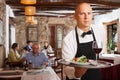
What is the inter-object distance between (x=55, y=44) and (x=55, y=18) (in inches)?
57.5

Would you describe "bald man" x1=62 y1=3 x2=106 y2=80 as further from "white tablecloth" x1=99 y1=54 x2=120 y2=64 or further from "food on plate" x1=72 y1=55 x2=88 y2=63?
"white tablecloth" x1=99 y1=54 x2=120 y2=64

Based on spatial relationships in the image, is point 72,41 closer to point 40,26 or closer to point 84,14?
point 84,14

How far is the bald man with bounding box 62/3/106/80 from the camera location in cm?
158

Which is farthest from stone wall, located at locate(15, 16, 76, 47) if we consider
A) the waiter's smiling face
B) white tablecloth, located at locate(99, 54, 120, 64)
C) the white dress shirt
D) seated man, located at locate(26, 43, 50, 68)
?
the waiter's smiling face

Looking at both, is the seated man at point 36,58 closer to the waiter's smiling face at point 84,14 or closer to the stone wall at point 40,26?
the waiter's smiling face at point 84,14

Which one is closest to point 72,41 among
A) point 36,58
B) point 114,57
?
point 36,58

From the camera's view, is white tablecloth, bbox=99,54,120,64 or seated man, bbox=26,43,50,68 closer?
seated man, bbox=26,43,50,68

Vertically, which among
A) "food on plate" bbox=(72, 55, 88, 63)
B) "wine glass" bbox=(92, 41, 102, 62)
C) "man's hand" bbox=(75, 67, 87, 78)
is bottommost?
"man's hand" bbox=(75, 67, 87, 78)

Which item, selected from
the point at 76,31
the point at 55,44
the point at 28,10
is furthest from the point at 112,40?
the point at 76,31

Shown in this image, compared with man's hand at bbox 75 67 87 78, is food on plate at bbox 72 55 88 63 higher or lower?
higher

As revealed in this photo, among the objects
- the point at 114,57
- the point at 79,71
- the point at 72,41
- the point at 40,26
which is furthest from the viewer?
the point at 40,26

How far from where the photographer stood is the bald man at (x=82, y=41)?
158 cm

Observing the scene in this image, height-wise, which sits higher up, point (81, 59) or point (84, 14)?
point (84, 14)

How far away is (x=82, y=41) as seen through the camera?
1.70 meters
